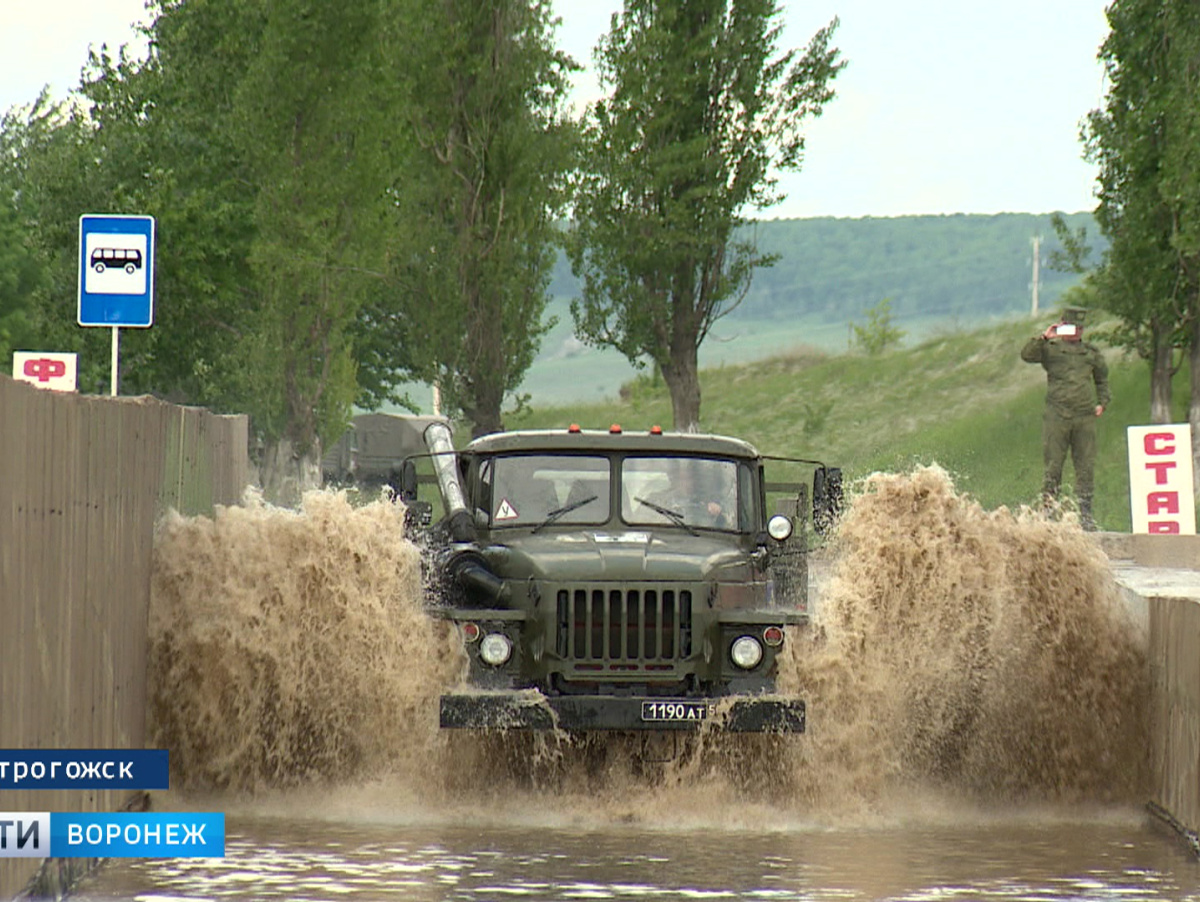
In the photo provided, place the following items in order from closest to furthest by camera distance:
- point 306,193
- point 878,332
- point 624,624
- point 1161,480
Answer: point 624,624 → point 1161,480 → point 306,193 → point 878,332

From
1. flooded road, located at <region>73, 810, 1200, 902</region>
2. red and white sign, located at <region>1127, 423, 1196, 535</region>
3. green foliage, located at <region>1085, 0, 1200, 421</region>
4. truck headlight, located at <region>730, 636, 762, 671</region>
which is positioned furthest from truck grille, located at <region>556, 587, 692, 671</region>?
green foliage, located at <region>1085, 0, 1200, 421</region>

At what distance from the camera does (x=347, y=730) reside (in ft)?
40.3

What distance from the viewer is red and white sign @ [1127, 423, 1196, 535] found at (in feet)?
79.4

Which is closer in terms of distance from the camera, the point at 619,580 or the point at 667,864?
the point at 667,864

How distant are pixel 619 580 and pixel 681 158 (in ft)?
121

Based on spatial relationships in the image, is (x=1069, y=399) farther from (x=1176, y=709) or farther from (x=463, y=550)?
(x=1176, y=709)

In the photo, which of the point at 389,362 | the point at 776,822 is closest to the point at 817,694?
the point at 776,822

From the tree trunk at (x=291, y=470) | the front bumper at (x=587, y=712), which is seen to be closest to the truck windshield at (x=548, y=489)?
the front bumper at (x=587, y=712)

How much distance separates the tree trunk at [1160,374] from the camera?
47.6 metres

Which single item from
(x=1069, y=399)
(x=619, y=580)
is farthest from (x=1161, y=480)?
(x=619, y=580)

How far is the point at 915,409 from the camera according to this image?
73.1m

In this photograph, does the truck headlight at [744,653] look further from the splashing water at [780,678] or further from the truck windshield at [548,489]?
the truck windshield at [548,489]

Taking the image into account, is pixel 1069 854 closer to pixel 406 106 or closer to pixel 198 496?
pixel 198 496

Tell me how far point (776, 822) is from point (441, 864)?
7.58 ft
